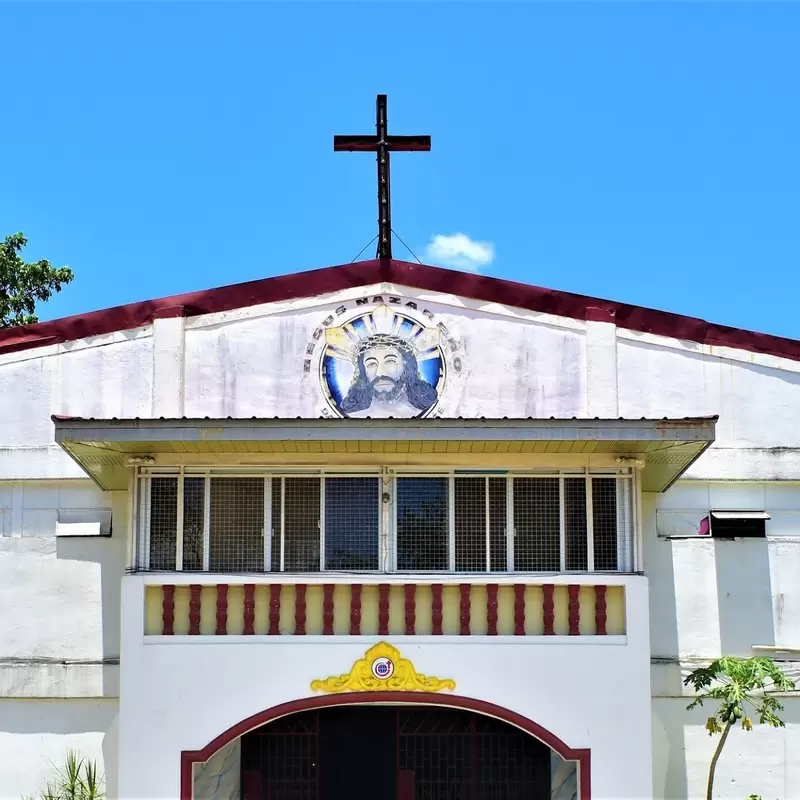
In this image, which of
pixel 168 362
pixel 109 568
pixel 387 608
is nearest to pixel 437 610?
pixel 387 608

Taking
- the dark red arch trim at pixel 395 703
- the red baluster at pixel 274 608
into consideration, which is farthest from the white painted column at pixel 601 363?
the red baluster at pixel 274 608

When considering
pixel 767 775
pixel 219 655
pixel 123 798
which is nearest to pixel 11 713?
pixel 123 798

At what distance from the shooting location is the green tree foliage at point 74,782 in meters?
14.8

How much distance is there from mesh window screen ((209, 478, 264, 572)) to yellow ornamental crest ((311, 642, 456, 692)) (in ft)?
5.21

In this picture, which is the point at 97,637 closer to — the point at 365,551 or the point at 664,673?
the point at 365,551

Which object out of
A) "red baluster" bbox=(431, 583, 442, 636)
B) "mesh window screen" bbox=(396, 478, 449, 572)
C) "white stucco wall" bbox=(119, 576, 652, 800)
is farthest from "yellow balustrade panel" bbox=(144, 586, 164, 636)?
"red baluster" bbox=(431, 583, 442, 636)

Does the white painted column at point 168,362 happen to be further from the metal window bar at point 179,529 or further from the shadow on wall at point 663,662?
the shadow on wall at point 663,662

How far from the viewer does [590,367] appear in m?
15.5

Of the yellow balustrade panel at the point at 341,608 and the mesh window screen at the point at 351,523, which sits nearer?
the yellow balustrade panel at the point at 341,608

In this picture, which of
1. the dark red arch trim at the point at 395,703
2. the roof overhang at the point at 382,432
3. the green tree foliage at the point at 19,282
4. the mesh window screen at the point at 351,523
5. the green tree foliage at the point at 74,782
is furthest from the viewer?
the green tree foliage at the point at 19,282

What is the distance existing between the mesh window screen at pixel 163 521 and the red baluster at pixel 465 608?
3428 millimetres

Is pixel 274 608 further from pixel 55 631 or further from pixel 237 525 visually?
pixel 55 631

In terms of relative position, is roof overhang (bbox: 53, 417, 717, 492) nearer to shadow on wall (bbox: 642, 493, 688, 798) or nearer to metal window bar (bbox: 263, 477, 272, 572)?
metal window bar (bbox: 263, 477, 272, 572)

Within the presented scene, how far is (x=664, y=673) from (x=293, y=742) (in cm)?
488
